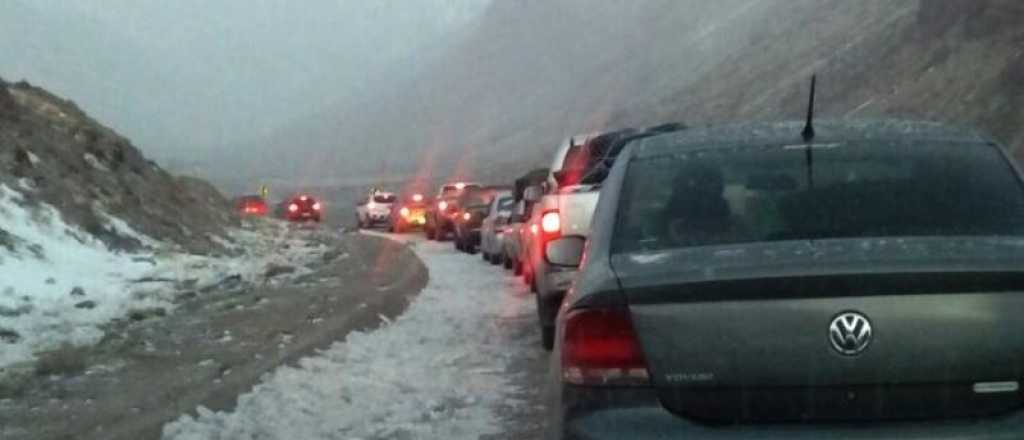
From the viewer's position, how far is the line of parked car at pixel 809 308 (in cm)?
472

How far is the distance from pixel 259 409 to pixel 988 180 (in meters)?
5.36

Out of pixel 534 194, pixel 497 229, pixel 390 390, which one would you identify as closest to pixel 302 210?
pixel 497 229

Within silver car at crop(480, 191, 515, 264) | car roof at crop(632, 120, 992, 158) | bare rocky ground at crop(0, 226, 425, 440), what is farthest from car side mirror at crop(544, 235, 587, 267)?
silver car at crop(480, 191, 515, 264)

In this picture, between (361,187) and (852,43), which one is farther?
(361,187)

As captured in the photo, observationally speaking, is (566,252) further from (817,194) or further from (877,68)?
(877,68)

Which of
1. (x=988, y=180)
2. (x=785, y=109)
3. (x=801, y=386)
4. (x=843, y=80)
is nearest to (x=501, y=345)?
(x=988, y=180)

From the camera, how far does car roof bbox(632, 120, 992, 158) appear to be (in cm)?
619

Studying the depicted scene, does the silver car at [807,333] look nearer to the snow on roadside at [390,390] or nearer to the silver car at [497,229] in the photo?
the snow on roadside at [390,390]

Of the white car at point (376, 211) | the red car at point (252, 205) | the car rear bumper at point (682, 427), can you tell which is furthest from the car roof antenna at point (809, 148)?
the white car at point (376, 211)

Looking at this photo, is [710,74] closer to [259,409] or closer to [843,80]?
[843,80]

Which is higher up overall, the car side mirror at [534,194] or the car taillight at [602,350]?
the car side mirror at [534,194]

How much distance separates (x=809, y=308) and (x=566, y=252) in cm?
234

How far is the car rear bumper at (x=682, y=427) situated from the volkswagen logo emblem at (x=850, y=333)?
22 centimetres

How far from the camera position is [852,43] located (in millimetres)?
83750
